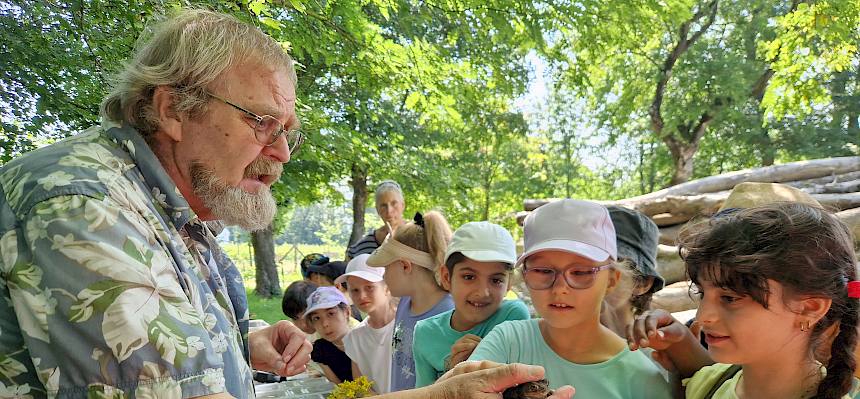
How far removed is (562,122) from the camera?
25.9m

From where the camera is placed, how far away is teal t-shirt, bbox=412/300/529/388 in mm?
2750

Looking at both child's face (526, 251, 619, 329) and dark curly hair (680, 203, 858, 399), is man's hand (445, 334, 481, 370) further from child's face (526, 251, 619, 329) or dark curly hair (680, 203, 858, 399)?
dark curly hair (680, 203, 858, 399)

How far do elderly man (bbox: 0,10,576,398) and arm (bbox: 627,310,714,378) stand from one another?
0.60 metres

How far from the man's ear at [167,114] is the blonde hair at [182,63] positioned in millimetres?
11

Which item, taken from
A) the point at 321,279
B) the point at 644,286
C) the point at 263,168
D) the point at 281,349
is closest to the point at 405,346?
the point at 281,349

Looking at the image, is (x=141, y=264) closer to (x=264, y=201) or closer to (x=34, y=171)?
(x=34, y=171)

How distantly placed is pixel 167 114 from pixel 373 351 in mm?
2474

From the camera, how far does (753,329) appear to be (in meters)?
1.67

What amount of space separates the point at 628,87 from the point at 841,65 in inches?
385

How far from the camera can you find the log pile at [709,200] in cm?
695

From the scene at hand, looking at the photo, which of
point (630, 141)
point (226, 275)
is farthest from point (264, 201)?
point (630, 141)

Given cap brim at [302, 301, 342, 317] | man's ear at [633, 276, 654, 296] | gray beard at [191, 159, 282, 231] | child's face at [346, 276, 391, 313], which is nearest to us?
gray beard at [191, 159, 282, 231]

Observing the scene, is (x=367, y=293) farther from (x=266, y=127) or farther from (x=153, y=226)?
(x=153, y=226)

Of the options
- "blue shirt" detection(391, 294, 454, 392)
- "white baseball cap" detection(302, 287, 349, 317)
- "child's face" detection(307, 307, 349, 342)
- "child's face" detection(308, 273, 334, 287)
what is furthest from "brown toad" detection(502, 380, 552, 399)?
"child's face" detection(308, 273, 334, 287)
